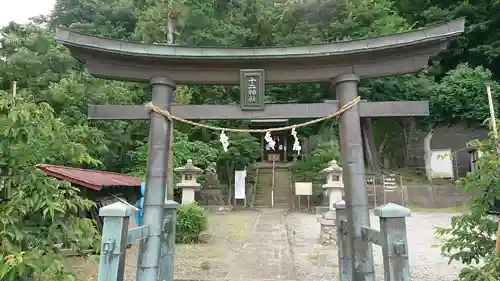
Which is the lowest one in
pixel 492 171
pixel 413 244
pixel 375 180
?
pixel 413 244

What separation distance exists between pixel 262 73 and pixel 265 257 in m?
4.42

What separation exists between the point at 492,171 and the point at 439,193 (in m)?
15.9

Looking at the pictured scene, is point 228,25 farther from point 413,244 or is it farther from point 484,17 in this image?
point 413,244

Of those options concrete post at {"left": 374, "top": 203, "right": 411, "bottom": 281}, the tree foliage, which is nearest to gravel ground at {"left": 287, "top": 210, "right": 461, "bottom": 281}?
concrete post at {"left": 374, "top": 203, "right": 411, "bottom": 281}

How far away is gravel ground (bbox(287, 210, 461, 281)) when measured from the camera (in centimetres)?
598

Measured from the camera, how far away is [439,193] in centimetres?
1698

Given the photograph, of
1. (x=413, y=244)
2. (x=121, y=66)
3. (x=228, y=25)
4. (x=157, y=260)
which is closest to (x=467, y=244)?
(x=157, y=260)

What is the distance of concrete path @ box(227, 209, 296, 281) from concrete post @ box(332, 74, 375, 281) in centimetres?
187

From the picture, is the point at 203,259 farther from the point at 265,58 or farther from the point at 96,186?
the point at 265,58

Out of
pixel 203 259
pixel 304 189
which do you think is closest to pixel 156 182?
pixel 203 259

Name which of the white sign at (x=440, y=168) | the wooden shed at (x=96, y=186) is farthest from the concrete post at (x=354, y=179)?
the white sign at (x=440, y=168)

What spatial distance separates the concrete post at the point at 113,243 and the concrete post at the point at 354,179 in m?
2.80

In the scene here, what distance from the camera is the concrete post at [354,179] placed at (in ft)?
13.8

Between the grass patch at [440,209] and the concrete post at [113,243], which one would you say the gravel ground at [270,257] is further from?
the grass patch at [440,209]
